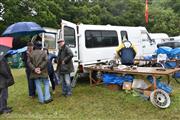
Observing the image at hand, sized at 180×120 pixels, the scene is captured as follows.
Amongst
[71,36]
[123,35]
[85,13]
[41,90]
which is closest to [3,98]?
[41,90]

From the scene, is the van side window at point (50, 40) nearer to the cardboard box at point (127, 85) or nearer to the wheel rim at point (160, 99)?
the cardboard box at point (127, 85)

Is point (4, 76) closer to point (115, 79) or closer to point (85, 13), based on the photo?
point (115, 79)

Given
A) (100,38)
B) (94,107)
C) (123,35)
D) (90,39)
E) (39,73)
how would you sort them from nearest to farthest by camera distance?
(94,107)
(39,73)
(90,39)
(100,38)
(123,35)

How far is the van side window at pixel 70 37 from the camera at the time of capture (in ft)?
35.2

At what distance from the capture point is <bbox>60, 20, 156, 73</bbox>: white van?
35.2 feet

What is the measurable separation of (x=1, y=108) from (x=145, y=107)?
352cm

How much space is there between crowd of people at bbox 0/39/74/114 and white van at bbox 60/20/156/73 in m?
1.39

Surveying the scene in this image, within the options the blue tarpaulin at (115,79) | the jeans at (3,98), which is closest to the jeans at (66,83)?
the blue tarpaulin at (115,79)

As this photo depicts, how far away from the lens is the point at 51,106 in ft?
26.5

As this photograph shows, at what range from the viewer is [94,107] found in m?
7.79

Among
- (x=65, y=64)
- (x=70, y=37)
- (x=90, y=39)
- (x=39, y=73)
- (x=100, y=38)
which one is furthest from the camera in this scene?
(x=100, y=38)

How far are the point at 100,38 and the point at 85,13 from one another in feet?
70.1

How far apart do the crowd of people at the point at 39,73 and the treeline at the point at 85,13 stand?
19271 millimetres

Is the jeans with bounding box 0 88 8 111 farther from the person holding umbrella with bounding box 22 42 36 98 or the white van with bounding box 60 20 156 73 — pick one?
the white van with bounding box 60 20 156 73
